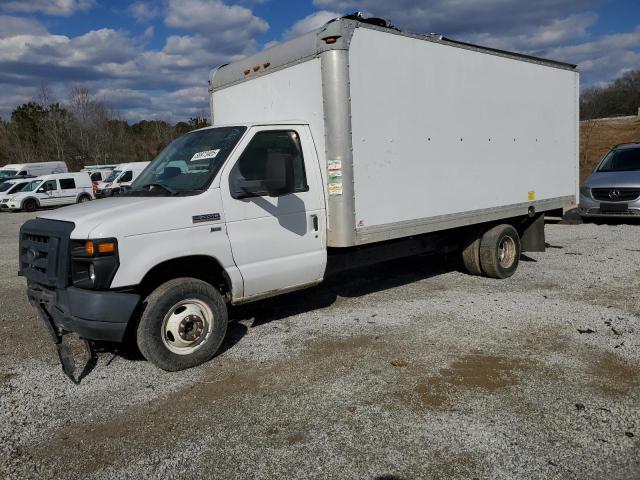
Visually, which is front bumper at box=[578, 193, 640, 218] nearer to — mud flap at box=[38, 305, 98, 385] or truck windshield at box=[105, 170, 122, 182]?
mud flap at box=[38, 305, 98, 385]

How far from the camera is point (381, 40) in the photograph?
5.93 meters

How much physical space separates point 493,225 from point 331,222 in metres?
3.48

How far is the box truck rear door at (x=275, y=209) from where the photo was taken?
206 inches

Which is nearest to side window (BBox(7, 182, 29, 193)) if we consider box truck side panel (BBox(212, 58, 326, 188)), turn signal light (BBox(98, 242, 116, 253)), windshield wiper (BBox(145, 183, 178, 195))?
box truck side panel (BBox(212, 58, 326, 188))

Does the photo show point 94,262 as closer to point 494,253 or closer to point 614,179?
point 494,253

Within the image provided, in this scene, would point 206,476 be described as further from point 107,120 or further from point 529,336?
point 107,120

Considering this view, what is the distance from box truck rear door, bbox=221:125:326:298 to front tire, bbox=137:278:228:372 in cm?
45

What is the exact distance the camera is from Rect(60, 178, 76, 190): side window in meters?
28.3

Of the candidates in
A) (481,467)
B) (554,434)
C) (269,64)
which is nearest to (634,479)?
(554,434)

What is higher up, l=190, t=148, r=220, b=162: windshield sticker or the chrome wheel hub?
l=190, t=148, r=220, b=162: windshield sticker

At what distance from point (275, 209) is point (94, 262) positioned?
1789 millimetres

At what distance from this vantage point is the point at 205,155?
5.39 meters

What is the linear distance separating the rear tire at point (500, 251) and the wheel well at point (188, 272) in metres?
4.19

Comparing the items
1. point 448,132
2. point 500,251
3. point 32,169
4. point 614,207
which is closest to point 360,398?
point 448,132
